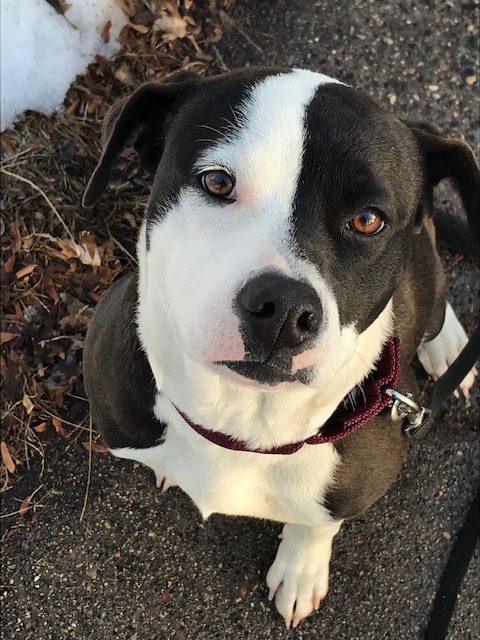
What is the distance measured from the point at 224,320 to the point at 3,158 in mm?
2267

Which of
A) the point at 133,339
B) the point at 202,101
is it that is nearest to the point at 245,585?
the point at 133,339

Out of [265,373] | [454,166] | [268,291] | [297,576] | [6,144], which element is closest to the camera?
[268,291]

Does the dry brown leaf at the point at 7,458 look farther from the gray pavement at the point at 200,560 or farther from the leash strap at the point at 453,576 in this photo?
the leash strap at the point at 453,576

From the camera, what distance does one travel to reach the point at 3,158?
351cm

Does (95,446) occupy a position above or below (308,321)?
below

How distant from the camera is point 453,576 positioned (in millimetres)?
3172

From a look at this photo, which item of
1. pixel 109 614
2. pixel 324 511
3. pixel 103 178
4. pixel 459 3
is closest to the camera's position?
pixel 103 178

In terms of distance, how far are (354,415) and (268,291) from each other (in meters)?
0.74

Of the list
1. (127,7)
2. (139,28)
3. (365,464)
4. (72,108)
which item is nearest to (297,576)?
(365,464)

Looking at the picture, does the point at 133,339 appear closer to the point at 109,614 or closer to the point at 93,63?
the point at 109,614

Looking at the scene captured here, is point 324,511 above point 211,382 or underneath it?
underneath

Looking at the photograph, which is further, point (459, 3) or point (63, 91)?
point (459, 3)

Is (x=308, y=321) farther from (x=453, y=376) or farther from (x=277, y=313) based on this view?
(x=453, y=376)

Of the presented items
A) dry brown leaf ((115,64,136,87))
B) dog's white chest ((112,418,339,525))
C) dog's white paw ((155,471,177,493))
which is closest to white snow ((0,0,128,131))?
dry brown leaf ((115,64,136,87))
